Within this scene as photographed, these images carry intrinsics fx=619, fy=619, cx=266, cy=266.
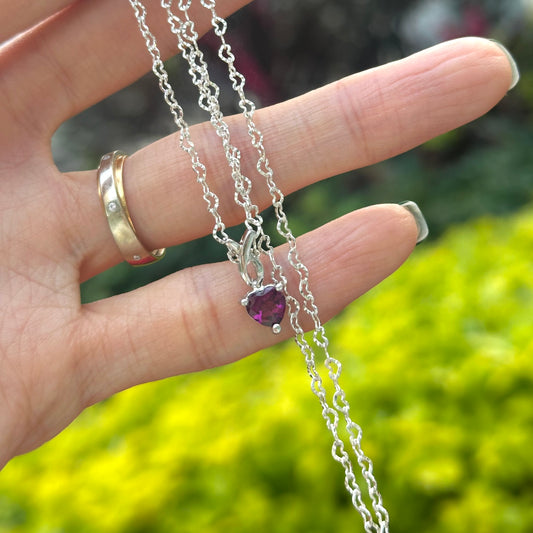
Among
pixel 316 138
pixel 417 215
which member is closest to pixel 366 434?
pixel 417 215

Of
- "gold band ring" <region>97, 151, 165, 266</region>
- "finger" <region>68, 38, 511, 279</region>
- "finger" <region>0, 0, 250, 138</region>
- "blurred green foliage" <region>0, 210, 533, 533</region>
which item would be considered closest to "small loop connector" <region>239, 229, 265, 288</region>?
"finger" <region>68, 38, 511, 279</region>

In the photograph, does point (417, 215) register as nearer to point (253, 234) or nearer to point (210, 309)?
point (253, 234)

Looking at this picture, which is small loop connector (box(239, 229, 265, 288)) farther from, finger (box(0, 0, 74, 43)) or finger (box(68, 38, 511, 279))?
finger (box(0, 0, 74, 43))

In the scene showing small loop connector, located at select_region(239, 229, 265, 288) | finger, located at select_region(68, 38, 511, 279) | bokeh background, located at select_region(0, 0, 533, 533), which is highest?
finger, located at select_region(68, 38, 511, 279)

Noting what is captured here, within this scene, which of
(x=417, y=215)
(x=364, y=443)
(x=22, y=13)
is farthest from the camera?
(x=364, y=443)

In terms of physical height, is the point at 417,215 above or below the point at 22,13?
below

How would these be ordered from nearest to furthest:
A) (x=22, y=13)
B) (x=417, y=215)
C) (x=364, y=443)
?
(x=22, y=13) → (x=417, y=215) → (x=364, y=443)

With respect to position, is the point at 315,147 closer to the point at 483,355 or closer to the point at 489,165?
the point at 483,355

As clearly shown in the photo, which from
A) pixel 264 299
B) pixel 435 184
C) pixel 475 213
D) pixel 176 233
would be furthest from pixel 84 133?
pixel 264 299
